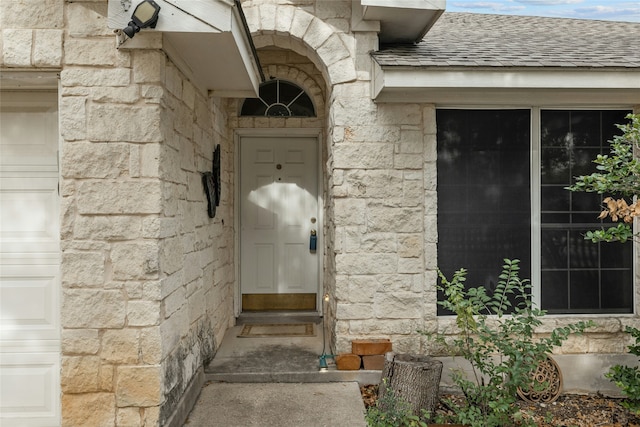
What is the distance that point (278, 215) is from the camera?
5391mm

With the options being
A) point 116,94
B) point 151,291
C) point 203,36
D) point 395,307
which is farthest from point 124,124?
point 395,307

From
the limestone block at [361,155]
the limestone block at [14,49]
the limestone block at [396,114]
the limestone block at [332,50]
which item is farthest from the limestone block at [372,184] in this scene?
the limestone block at [14,49]

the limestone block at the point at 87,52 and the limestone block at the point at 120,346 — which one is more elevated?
the limestone block at the point at 87,52

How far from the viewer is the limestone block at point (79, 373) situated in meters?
2.76

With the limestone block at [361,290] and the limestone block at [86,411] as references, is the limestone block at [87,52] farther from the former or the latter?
the limestone block at [361,290]

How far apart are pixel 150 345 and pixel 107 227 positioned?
82 centimetres

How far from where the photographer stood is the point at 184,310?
10.7 feet

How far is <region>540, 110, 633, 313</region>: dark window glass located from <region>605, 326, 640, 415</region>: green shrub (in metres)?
0.50

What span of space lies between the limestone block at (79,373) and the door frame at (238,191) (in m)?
2.45

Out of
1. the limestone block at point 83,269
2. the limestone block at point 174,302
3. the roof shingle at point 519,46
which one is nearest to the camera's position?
the limestone block at point 83,269

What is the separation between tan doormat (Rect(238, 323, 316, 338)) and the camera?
467cm

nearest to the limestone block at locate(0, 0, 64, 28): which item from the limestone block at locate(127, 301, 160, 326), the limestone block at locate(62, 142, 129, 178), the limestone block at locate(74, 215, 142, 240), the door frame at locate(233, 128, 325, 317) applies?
the limestone block at locate(62, 142, 129, 178)

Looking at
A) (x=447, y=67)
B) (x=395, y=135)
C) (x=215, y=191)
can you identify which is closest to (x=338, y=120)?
(x=395, y=135)

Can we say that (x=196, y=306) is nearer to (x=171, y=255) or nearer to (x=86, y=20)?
(x=171, y=255)
